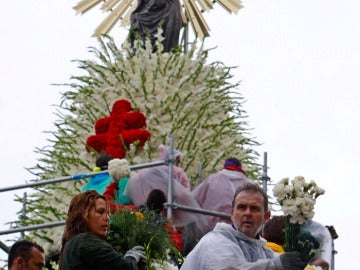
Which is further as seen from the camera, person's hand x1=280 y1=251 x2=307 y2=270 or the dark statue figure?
the dark statue figure

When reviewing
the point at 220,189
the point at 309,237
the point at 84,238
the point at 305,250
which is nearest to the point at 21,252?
the point at 84,238

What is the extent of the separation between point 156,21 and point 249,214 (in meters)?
10.7

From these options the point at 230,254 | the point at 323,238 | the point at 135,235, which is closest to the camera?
the point at 230,254

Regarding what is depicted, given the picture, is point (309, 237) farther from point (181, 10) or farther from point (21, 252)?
point (181, 10)

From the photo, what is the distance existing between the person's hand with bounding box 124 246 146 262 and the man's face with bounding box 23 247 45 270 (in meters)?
0.67

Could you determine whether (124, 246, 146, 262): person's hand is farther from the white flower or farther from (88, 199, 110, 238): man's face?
the white flower

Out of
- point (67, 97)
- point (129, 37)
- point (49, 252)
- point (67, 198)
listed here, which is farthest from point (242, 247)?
point (129, 37)

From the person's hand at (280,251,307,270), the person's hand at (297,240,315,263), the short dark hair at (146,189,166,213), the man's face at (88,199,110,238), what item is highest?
the short dark hair at (146,189,166,213)

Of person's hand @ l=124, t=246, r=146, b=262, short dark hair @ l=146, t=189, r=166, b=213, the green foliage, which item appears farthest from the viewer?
short dark hair @ l=146, t=189, r=166, b=213

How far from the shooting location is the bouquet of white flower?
9.59m

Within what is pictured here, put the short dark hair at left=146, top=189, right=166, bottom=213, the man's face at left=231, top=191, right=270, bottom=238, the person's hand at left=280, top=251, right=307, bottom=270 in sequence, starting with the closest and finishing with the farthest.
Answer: the person's hand at left=280, top=251, right=307, bottom=270 < the man's face at left=231, top=191, right=270, bottom=238 < the short dark hair at left=146, top=189, right=166, bottom=213

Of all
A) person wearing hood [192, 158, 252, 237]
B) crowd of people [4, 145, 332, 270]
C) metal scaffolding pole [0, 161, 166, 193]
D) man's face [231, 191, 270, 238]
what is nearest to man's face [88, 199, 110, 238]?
crowd of people [4, 145, 332, 270]

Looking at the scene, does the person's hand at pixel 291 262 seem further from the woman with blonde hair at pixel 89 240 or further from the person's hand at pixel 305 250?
the woman with blonde hair at pixel 89 240

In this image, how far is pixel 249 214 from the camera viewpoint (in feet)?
31.3
